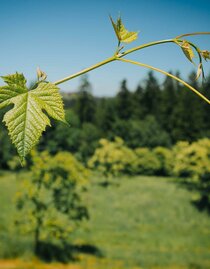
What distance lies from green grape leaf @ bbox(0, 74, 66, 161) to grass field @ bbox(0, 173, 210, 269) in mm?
8556

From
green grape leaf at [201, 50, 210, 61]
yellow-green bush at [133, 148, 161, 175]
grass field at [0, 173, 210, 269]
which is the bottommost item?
grass field at [0, 173, 210, 269]

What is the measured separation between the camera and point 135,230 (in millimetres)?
12305

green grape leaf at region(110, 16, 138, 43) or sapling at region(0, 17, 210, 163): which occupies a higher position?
green grape leaf at region(110, 16, 138, 43)

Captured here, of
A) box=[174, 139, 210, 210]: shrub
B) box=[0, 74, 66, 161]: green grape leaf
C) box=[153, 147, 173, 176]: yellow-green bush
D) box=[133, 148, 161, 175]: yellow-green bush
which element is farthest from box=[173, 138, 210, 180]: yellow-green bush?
box=[0, 74, 66, 161]: green grape leaf

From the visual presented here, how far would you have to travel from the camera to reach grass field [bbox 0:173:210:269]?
8.97 metres

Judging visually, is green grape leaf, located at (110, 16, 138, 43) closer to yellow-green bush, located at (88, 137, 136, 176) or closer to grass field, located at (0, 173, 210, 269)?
grass field, located at (0, 173, 210, 269)

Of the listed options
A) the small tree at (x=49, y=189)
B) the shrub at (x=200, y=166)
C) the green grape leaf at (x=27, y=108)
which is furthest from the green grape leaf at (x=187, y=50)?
the shrub at (x=200, y=166)

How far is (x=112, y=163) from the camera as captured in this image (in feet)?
64.8

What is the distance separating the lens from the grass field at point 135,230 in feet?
29.4

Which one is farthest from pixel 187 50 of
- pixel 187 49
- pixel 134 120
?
pixel 134 120

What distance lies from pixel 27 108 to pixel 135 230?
1246cm

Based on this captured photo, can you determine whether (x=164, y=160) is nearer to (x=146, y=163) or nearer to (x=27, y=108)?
(x=146, y=163)

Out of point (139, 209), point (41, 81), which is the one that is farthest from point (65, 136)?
point (41, 81)

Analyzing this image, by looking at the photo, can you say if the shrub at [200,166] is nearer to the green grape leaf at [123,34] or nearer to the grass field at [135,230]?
the grass field at [135,230]
